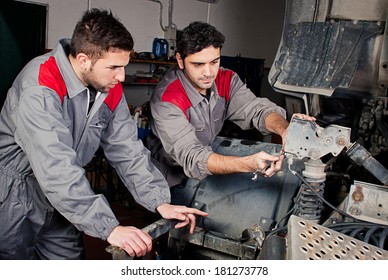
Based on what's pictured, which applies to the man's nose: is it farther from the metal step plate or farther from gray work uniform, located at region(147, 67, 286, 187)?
the metal step plate

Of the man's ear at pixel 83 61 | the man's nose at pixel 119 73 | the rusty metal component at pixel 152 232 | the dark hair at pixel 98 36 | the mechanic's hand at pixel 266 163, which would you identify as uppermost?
the dark hair at pixel 98 36

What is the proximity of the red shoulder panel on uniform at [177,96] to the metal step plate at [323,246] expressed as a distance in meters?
0.86

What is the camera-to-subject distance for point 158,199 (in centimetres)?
157

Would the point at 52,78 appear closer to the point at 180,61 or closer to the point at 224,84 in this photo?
the point at 180,61

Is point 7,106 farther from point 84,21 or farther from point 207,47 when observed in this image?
point 207,47

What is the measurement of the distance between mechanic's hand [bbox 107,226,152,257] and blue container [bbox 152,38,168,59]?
416cm

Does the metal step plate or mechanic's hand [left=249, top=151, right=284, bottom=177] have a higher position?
mechanic's hand [left=249, top=151, right=284, bottom=177]

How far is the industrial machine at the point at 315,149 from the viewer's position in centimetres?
132

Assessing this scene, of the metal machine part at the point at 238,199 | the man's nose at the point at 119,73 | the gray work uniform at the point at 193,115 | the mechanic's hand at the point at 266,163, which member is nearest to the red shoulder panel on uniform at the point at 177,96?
the gray work uniform at the point at 193,115

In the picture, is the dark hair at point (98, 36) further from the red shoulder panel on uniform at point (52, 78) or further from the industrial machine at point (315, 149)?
the industrial machine at point (315, 149)

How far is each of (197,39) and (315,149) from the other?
2.56 ft

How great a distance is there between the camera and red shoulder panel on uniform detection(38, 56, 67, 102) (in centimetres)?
138

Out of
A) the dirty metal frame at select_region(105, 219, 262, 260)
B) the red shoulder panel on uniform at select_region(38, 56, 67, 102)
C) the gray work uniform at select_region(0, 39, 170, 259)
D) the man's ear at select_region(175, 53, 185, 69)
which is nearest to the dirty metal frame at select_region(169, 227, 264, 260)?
the dirty metal frame at select_region(105, 219, 262, 260)

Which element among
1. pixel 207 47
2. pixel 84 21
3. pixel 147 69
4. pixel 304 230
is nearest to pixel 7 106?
pixel 84 21
